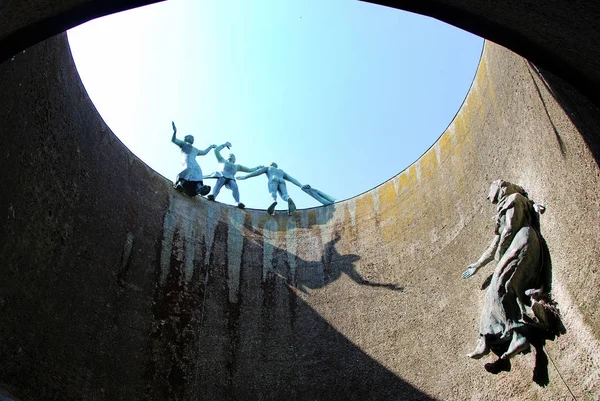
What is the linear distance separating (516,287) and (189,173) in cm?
637

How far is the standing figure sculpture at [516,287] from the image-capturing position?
591 cm

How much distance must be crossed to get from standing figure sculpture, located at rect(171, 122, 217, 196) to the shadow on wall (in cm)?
98

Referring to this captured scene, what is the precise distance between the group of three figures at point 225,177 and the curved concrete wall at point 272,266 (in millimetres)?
315

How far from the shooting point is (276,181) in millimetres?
12430

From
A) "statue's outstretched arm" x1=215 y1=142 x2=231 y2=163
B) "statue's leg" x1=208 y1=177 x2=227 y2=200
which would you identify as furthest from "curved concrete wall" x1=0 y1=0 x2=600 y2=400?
"statue's outstretched arm" x1=215 y1=142 x2=231 y2=163

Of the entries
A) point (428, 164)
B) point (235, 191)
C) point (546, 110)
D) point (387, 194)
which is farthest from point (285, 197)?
point (546, 110)

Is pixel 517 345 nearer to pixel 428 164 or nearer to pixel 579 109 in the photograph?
pixel 579 109

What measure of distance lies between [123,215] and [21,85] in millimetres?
2910

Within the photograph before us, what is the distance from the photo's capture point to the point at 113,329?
8289 mm

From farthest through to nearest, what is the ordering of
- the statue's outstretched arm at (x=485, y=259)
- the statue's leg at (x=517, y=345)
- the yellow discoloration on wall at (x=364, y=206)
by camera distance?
the yellow discoloration on wall at (x=364, y=206), the statue's outstretched arm at (x=485, y=259), the statue's leg at (x=517, y=345)

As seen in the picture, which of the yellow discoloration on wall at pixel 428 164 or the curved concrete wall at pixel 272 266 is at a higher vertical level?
the yellow discoloration on wall at pixel 428 164

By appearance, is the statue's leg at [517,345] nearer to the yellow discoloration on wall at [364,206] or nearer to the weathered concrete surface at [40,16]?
the weathered concrete surface at [40,16]

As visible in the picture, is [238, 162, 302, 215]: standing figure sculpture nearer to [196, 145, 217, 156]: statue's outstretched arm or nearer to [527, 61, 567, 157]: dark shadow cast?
[196, 145, 217, 156]: statue's outstretched arm

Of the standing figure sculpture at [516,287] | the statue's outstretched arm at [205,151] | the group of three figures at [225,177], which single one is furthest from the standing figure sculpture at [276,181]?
the standing figure sculpture at [516,287]
